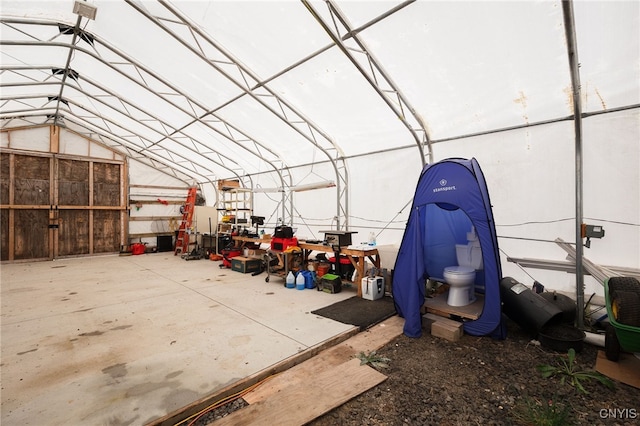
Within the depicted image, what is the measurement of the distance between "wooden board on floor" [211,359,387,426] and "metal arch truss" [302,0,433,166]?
370 cm

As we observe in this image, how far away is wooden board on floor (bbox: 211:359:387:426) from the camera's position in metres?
1.76

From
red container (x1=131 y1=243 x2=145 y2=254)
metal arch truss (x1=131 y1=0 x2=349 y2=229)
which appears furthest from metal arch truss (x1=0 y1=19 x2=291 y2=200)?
red container (x1=131 y1=243 x2=145 y2=254)

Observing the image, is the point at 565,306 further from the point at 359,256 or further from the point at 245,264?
the point at 245,264

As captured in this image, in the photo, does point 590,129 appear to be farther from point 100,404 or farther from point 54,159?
point 54,159

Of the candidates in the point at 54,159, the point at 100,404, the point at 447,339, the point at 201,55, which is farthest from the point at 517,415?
the point at 54,159

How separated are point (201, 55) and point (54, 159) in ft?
23.7

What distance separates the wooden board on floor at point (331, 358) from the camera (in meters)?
2.10

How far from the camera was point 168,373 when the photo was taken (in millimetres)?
2283

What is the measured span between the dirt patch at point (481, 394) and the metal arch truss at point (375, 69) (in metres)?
3.32

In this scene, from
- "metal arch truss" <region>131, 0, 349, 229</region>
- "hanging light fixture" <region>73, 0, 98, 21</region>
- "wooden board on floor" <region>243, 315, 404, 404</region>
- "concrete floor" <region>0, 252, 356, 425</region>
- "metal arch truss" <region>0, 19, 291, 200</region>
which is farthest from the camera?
"metal arch truss" <region>0, 19, 291, 200</region>

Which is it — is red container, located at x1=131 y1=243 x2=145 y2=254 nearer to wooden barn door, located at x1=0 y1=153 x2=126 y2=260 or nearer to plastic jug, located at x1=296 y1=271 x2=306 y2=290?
wooden barn door, located at x1=0 y1=153 x2=126 y2=260

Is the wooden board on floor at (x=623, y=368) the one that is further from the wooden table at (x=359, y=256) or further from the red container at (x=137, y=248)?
the red container at (x=137, y=248)


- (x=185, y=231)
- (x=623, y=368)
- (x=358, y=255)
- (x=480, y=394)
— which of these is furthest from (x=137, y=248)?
(x=623, y=368)

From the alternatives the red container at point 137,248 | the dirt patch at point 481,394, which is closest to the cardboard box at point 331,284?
the dirt patch at point 481,394
